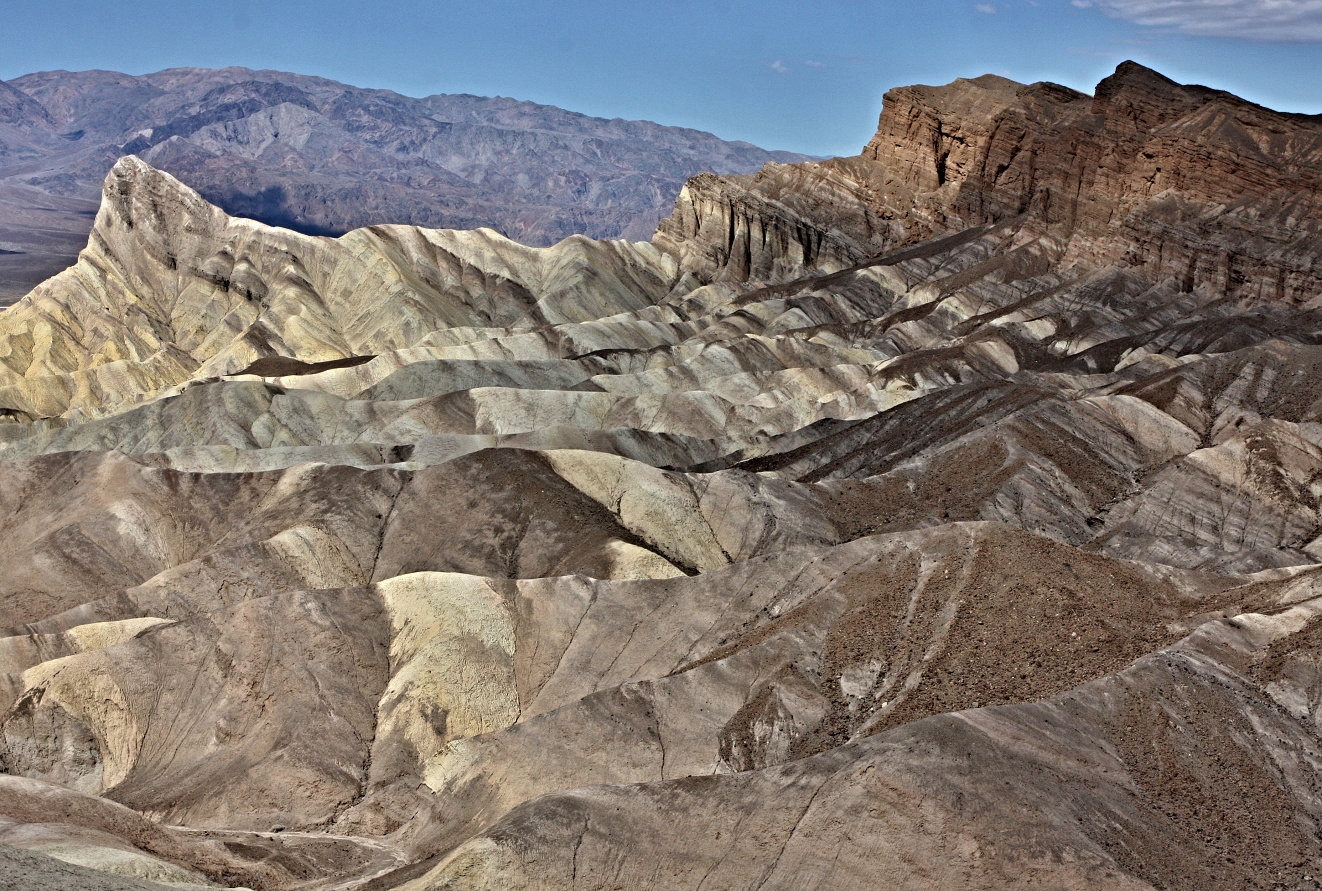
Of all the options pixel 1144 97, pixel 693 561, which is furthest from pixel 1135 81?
pixel 693 561

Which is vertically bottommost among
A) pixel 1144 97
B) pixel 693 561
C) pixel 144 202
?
pixel 693 561

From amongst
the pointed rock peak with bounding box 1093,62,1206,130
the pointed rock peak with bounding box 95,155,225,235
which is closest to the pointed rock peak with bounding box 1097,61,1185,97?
the pointed rock peak with bounding box 1093,62,1206,130

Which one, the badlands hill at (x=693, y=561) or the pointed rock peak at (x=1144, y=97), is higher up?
the pointed rock peak at (x=1144, y=97)

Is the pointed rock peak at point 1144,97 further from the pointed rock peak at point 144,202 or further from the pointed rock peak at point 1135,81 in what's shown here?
the pointed rock peak at point 144,202

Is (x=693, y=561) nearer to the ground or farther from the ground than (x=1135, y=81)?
nearer to the ground

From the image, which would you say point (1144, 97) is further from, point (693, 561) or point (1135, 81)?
point (693, 561)

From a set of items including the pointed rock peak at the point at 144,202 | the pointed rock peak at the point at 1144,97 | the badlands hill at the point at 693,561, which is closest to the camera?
the badlands hill at the point at 693,561

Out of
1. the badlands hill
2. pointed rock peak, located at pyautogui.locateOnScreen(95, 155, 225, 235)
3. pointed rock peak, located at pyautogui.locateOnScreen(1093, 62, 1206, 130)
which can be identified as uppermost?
pointed rock peak, located at pyautogui.locateOnScreen(1093, 62, 1206, 130)

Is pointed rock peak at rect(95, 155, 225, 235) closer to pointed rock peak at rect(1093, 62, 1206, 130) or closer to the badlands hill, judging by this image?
the badlands hill

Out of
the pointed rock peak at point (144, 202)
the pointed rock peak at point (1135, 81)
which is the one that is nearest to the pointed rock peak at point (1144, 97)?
the pointed rock peak at point (1135, 81)

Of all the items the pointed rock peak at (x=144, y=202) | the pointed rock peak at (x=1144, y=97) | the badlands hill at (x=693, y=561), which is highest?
the pointed rock peak at (x=1144, y=97)
